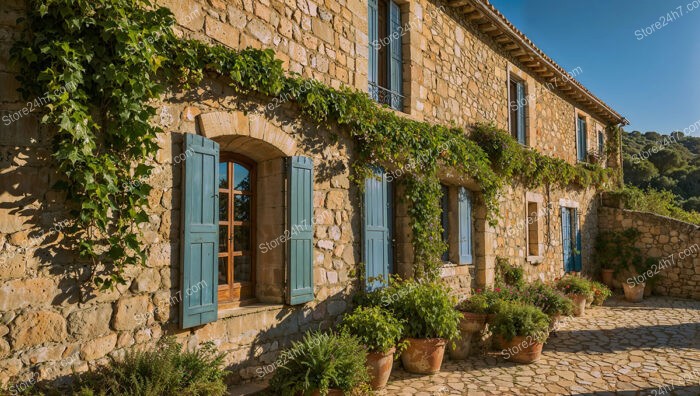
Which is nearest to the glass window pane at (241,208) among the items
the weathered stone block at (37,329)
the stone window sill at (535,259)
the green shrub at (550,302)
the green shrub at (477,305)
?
the weathered stone block at (37,329)

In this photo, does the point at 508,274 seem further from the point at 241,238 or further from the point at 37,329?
the point at 37,329

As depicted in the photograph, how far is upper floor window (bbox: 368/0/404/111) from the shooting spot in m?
6.00

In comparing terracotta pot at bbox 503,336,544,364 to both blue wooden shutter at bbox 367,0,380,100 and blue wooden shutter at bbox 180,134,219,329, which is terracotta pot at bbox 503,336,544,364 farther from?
blue wooden shutter at bbox 180,134,219,329

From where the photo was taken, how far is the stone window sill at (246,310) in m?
4.07

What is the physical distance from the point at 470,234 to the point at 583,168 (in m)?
6.04

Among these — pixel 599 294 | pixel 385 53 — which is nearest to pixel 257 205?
pixel 385 53

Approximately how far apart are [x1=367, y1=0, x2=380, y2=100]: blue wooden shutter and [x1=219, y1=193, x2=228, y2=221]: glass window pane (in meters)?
2.56

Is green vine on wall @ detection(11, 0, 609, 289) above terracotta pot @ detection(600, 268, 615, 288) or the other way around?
above

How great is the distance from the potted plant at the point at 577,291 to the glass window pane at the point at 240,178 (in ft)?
22.0

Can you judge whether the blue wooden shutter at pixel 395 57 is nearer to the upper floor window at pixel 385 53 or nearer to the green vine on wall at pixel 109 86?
the upper floor window at pixel 385 53

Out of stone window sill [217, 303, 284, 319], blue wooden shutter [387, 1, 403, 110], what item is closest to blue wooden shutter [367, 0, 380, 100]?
blue wooden shutter [387, 1, 403, 110]

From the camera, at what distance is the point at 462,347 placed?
589 cm

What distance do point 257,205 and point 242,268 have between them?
0.69m

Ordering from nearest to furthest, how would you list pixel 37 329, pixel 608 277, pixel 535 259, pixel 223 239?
pixel 37 329 → pixel 223 239 → pixel 535 259 → pixel 608 277
